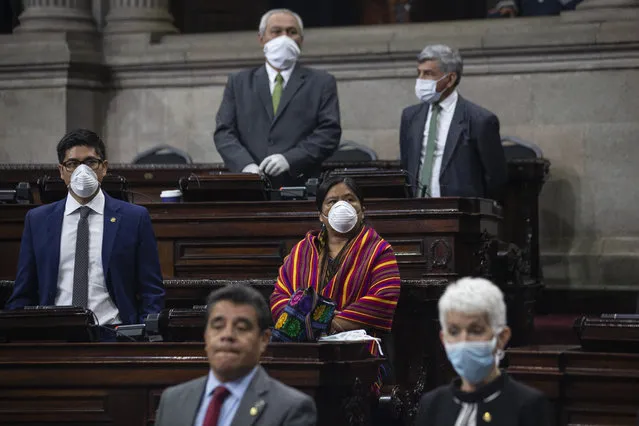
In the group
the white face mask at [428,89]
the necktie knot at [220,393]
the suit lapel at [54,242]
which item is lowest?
the necktie knot at [220,393]

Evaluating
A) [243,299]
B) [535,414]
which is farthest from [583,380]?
[243,299]

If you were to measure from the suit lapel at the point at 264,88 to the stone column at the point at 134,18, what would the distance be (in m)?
3.97

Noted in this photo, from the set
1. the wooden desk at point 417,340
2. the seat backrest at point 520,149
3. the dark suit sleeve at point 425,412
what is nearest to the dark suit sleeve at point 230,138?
the wooden desk at point 417,340

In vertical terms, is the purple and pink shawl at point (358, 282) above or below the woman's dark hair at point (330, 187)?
below

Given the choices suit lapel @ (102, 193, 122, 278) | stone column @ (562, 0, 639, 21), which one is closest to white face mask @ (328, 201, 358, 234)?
suit lapel @ (102, 193, 122, 278)

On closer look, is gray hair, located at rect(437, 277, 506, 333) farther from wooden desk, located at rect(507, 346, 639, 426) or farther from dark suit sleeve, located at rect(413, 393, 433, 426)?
wooden desk, located at rect(507, 346, 639, 426)

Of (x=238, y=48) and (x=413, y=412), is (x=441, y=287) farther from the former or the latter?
(x=238, y=48)

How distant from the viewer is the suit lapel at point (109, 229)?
22.5 feet

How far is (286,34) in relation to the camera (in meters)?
9.48

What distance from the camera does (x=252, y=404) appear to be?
4660mm

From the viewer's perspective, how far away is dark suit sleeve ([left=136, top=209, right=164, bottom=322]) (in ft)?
22.6

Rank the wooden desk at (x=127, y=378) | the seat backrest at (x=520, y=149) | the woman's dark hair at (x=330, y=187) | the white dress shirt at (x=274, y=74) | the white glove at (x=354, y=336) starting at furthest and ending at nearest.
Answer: the seat backrest at (x=520, y=149), the white dress shirt at (x=274, y=74), the woman's dark hair at (x=330, y=187), the white glove at (x=354, y=336), the wooden desk at (x=127, y=378)

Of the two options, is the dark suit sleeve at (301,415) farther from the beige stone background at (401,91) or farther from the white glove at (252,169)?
the beige stone background at (401,91)

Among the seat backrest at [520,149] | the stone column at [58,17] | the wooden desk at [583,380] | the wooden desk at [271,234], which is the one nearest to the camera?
the wooden desk at [583,380]
